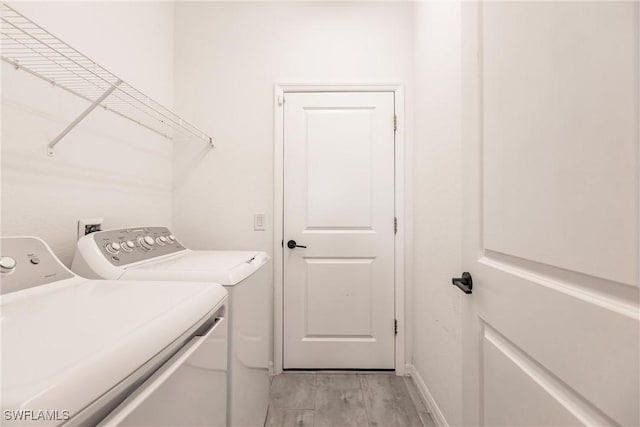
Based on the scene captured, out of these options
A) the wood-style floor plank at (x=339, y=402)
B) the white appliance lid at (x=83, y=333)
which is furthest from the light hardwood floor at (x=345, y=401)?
the white appliance lid at (x=83, y=333)

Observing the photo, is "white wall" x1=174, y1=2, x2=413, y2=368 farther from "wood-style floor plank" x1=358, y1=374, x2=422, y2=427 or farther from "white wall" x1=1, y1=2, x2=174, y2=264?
"wood-style floor plank" x1=358, y1=374, x2=422, y2=427

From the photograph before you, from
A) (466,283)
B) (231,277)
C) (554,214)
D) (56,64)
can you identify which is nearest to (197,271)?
(231,277)

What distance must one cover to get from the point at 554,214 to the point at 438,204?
96cm

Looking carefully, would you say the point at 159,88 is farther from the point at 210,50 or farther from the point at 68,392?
the point at 68,392

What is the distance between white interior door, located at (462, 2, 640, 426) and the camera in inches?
17.6

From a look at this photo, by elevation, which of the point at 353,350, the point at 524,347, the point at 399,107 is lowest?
the point at 353,350

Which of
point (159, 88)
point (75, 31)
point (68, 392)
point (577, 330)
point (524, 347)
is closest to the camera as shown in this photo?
point (68, 392)

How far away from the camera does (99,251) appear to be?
1.07 meters

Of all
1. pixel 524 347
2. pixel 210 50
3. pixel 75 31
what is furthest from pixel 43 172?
pixel 524 347

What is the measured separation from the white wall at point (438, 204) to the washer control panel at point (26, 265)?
1.54 m

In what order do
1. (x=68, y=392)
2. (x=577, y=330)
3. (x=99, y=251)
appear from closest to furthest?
(x=68, y=392) < (x=577, y=330) < (x=99, y=251)

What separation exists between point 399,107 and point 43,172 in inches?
78.7

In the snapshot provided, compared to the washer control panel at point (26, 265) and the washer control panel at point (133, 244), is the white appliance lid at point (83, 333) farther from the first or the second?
Result: the washer control panel at point (133, 244)

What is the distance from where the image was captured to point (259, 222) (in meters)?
1.99
